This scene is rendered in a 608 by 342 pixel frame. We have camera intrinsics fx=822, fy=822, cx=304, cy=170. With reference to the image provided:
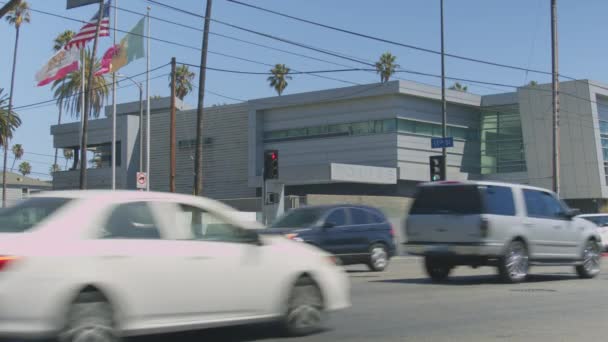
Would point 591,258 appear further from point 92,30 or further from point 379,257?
point 92,30

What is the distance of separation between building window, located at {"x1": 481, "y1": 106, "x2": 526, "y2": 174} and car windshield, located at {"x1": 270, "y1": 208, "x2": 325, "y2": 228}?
3712 centimetres

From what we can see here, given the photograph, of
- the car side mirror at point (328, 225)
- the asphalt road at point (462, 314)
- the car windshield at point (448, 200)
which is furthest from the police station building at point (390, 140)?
the asphalt road at point (462, 314)

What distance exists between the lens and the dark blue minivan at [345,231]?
1838 centimetres

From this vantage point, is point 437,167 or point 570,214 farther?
point 437,167

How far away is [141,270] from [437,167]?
25391 mm

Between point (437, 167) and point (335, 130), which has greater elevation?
point (335, 130)

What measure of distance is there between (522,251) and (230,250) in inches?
363

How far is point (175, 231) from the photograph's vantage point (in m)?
8.01

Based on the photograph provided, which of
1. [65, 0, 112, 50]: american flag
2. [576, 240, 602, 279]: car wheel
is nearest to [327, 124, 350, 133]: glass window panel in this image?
[65, 0, 112, 50]: american flag

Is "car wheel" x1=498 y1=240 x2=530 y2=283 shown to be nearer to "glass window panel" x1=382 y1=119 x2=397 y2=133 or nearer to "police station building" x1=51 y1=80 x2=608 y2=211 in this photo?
"police station building" x1=51 y1=80 x2=608 y2=211

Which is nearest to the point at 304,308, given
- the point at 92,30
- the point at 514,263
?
the point at 514,263

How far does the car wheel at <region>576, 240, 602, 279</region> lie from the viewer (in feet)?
58.3

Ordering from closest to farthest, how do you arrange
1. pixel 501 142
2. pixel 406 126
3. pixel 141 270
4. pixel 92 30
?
pixel 141 270 < pixel 92 30 < pixel 406 126 < pixel 501 142

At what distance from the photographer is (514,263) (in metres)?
15.9
